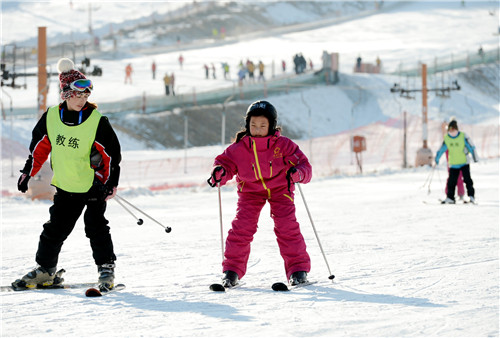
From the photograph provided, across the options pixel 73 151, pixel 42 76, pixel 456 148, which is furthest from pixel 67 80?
pixel 42 76

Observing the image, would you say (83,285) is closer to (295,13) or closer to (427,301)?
(427,301)

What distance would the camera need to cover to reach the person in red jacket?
18.2 feet

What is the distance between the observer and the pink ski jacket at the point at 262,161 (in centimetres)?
554

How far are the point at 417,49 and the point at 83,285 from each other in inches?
2727

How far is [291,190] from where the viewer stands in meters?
5.70

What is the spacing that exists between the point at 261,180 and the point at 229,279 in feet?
2.28

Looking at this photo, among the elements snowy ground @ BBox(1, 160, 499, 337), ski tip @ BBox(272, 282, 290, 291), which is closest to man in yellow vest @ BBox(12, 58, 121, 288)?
snowy ground @ BBox(1, 160, 499, 337)

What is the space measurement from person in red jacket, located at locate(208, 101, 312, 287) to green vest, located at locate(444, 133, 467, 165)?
7.71 metres

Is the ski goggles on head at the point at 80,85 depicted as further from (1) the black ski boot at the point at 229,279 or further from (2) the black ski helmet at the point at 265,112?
(1) the black ski boot at the point at 229,279

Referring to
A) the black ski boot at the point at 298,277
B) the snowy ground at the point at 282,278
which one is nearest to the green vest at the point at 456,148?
the snowy ground at the point at 282,278

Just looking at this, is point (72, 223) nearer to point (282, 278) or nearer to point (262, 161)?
point (262, 161)

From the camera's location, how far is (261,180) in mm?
5594

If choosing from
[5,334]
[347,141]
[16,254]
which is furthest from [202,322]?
[347,141]

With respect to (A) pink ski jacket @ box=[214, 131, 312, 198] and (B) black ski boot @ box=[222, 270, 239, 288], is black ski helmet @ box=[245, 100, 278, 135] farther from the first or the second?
(B) black ski boot @ box=[222, 270, 239, 288]
